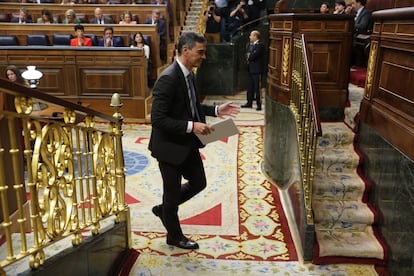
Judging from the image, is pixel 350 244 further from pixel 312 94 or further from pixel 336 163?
pixel 312 94

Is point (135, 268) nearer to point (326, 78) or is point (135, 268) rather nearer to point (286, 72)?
point (286, 72)

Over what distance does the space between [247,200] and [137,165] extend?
161 centimetres

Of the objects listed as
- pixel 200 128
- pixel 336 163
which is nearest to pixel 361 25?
pixel 336 163

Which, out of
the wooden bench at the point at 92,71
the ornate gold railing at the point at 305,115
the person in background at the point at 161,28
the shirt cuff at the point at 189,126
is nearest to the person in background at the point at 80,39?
the wooden bench at the point at 92,71

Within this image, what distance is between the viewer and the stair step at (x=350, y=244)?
3093 millimetres

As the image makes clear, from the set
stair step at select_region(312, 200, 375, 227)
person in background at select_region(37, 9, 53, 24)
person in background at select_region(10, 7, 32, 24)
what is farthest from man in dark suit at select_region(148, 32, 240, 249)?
person in background at select_region(10, 7, 32, 24)

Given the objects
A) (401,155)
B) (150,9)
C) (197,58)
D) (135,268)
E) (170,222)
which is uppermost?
(150,9)

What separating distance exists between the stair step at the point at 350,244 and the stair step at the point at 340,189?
31 centimetres

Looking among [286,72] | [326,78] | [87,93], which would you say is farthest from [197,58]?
[87,93]

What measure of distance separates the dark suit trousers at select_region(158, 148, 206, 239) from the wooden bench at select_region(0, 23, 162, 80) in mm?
5126

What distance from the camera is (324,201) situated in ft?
11.5

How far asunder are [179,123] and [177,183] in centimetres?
50

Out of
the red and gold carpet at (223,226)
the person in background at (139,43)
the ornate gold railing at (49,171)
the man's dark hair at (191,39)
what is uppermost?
the man's dark hair at (191,39)

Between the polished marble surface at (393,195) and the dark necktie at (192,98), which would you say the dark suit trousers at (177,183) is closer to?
the dark necktie at (192,98)
